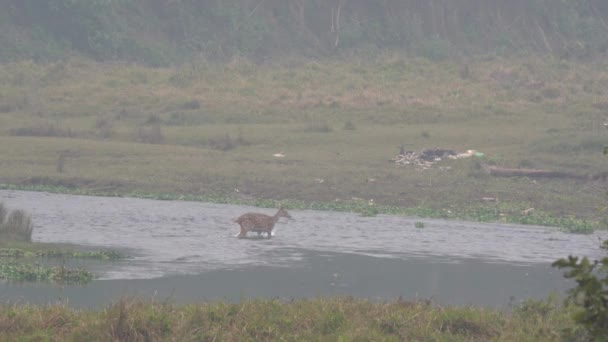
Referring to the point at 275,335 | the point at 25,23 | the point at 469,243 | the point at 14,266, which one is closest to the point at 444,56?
the point at 25,23

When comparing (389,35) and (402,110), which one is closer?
(402,110)

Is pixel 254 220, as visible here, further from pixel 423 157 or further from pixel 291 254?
pixel 423 157

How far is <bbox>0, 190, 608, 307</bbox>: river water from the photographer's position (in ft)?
44.3

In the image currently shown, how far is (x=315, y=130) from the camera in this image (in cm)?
3002

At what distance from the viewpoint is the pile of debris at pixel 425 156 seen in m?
26.5

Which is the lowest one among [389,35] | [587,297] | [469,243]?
[469,243]

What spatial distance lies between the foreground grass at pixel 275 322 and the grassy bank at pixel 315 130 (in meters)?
12.0

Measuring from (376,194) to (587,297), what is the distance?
19.4 meters

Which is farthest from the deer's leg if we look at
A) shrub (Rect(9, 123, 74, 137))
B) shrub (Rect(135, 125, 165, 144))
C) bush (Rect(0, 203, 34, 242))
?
shrub (Rect(9, 123, 74, 137))

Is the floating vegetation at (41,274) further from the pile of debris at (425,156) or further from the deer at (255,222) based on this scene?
the pile of debris at (425,156)

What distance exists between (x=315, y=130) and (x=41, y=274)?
56.8ft

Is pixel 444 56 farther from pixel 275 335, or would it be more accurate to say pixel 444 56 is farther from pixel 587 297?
pixel 587 297

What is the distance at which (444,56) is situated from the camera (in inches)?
1845

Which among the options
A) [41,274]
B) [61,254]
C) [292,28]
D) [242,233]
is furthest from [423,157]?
[292,28]
